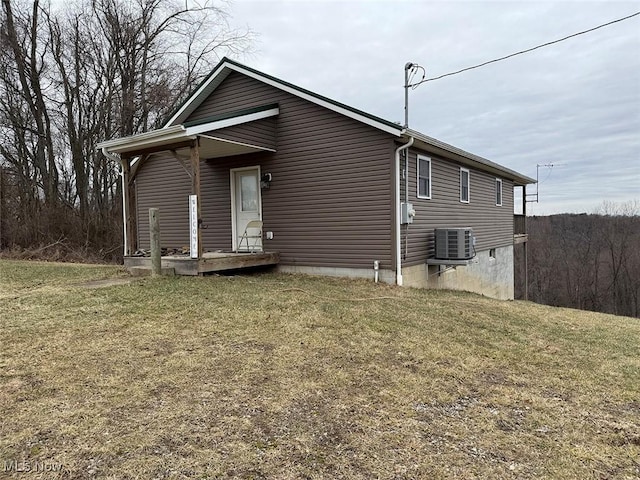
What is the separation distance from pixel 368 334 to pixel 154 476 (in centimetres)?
309

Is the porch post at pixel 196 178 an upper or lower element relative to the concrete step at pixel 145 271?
upper

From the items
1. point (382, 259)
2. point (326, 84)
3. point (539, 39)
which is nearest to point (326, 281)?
point (382, 259)

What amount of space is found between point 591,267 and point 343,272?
38.0 metres

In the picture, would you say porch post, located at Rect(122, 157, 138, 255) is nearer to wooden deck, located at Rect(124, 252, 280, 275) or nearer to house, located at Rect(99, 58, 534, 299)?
house, located at Rect(99, 58, 534, 299)

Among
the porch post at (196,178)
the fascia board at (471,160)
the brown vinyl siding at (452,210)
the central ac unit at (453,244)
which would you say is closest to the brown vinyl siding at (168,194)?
the porch post at (196,178)

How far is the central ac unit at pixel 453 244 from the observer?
9805mm

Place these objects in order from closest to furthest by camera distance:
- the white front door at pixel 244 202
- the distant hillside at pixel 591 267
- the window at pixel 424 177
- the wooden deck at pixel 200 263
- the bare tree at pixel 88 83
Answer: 1. the wooden deck at pixel 200 263
2. the window at pixel 424 177
3. the white front door at pixel 244 202
4. the bare tree at pixel 88 83
5. the distant hillside at pixel 591 267

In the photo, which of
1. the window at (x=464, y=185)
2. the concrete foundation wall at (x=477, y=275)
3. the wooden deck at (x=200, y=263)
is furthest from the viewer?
the window at (x=464, y=185)

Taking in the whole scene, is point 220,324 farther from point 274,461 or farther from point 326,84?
point 326,84

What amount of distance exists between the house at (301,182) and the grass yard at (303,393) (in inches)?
115

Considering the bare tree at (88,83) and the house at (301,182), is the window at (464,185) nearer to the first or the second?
the house at (301,182)

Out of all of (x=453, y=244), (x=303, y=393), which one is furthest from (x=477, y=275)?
(x=303, y=393)

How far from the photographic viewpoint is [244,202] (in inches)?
418

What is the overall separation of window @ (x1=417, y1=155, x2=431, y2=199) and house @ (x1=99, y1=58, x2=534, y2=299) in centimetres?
2
